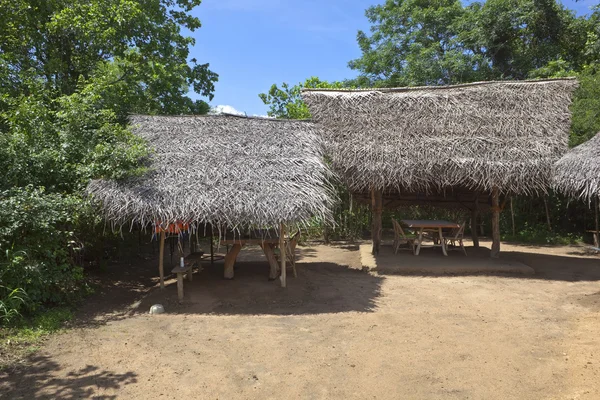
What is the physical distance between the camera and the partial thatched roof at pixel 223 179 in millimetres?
6680

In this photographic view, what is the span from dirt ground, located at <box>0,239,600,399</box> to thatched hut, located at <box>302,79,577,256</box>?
2.15 metres

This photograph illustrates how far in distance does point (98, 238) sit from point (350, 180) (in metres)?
5.34

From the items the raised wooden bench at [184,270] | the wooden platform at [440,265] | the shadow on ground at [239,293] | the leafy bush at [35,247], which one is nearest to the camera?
the leafy bush at [35,247]

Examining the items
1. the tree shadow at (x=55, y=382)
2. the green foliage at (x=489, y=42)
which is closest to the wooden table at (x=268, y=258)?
the tree shadow at (x=55, y=382)

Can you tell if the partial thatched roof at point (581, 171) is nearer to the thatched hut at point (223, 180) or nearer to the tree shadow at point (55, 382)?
the thatched hut at point (223, 180)

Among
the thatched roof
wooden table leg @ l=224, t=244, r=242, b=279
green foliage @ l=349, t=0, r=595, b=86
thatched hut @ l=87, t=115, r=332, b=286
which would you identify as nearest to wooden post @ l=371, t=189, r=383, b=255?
the thatched roof

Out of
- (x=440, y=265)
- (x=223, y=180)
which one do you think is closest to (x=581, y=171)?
(x=440, y=265)

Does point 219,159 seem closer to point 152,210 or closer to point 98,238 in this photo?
point 152,210

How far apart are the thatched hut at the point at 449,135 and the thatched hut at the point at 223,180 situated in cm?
96

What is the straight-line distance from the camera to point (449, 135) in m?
9.56

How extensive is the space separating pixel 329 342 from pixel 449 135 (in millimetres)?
6235

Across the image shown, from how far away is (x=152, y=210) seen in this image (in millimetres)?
6625

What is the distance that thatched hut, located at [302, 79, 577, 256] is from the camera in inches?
352

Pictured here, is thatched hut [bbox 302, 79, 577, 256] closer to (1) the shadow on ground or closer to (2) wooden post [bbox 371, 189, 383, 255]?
(2) wooden post [bbox 371, 189, 383, 255]
